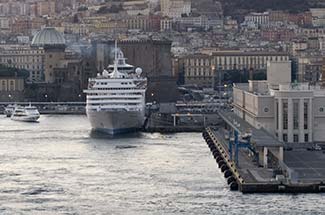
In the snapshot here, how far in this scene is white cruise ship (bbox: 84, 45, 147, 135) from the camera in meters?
30.0

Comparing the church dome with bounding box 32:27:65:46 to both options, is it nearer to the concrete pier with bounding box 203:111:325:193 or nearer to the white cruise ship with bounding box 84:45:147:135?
the white cruise ship with bounding box 84:45:147:135

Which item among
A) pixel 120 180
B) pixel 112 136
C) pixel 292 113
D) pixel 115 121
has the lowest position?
pixel 112 136

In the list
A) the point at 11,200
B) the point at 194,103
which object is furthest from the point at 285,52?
the point at 11,200

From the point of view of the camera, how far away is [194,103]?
125ft

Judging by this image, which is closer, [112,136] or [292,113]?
[292,113]

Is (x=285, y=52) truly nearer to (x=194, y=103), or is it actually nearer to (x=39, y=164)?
(x=194, y=103)

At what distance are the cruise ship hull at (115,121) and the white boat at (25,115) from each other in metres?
4.48

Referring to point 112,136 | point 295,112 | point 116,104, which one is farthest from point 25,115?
point 295,112

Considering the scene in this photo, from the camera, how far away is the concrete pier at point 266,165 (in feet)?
→ 61.8

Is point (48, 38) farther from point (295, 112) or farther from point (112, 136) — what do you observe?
point (295, 112)

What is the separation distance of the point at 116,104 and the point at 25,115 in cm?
503

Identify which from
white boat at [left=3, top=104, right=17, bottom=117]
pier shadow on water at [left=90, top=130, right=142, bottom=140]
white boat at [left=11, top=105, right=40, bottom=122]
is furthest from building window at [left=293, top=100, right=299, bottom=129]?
white boat at [left=3, top=104, right=17, bottom=117]

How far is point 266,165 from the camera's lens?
20.8 m

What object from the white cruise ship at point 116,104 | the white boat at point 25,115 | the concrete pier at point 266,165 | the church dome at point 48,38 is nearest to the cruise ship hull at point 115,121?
the white cruise ship at point 116,104
